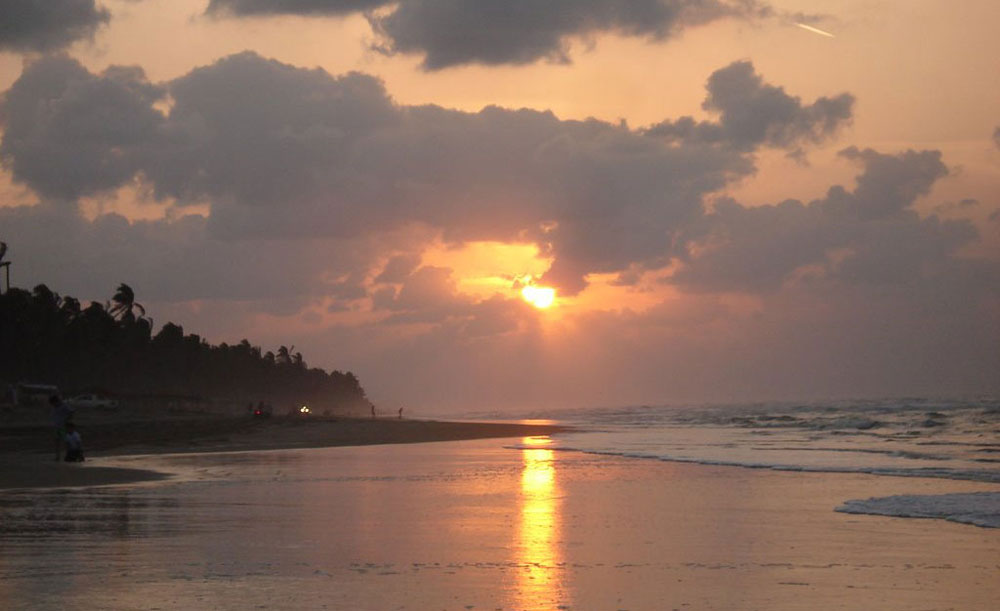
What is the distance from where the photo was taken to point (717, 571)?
13.6 metres

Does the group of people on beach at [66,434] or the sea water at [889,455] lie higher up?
the group of people on beach at [66,434]

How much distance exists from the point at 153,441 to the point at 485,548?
39.5 metres

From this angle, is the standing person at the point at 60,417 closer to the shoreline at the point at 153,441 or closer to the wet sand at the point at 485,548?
the shoreline at the point at 153,441

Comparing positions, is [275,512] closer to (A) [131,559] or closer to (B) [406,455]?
(A) [131,559]

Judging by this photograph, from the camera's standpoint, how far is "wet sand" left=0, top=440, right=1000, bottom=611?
11.8 metres

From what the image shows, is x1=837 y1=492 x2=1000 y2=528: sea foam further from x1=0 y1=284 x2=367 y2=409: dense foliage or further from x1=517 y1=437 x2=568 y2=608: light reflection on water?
x1=0 y1=284 x2=367 y2=409: dense foliage

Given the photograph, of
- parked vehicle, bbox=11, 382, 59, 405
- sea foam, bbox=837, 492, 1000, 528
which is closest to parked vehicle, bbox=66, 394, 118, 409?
parked vehicle, bbox=11, 382, 59, 405

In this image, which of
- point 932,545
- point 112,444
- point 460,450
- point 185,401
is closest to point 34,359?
point 185,401

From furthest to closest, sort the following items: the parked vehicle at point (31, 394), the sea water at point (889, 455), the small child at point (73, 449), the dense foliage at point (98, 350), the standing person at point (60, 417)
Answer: the dense foliage at point (98, 350) < the parked vehicle at point (31, 394) < the standing person at point (60, 417) < the small child at point (73, 449) < the sea water at point (889, 455)

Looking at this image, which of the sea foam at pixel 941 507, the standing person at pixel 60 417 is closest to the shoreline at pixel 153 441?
the standing person at pixel 60 417

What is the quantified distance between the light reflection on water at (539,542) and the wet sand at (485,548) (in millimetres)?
44

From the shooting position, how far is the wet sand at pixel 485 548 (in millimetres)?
11805

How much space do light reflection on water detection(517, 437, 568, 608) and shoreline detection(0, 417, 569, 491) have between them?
1066 cm

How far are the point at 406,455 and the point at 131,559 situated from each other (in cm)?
2901
